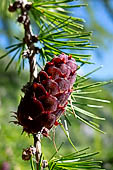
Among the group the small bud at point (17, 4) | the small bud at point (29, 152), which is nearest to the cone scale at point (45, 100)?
the small bud at point (29, 152)

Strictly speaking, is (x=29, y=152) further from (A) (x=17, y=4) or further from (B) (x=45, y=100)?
(A) (x=17, y=4)

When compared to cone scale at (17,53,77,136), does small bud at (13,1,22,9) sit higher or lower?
A: higher

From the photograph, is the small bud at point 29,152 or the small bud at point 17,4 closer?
the small bud at point 29,152

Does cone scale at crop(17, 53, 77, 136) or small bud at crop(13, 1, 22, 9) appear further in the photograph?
small bud at crop(13, 1, 22, 9)

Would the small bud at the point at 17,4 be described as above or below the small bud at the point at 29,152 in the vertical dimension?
above

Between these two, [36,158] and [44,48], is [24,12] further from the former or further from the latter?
[36,158]

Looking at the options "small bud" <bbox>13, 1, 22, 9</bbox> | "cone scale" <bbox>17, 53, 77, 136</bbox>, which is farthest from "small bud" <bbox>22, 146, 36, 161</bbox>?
"small bud" <bbox>13, 1, 22, 9</bbox>

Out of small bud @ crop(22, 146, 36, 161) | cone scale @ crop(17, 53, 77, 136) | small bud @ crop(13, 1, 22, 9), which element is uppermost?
small bud @ crop(13, 1, 22, 9)

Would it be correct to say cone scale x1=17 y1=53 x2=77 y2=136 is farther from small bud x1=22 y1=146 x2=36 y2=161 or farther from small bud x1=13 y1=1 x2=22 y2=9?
small bud x1=13 y1=1 x2=22 y2=9

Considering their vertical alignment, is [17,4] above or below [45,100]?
above

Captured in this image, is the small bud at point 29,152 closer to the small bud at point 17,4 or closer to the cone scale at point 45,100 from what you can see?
the cone scale at point 45,100

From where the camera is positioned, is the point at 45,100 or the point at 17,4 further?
the point at 17,4

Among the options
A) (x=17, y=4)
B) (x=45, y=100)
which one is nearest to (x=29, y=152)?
(x=45, y=100)
